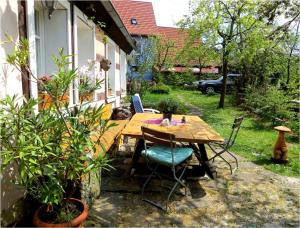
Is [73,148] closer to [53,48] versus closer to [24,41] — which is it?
[24,41]

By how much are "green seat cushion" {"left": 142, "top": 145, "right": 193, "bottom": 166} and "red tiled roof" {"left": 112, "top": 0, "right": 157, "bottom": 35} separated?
20521 mm

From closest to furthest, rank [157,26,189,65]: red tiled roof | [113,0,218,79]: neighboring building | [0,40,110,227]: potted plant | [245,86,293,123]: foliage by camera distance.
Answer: [0,40,110,227]: potted plant < [245,86,293,123]: foliage < [157,26,189,65]: red tiled roof < [113,0,218,79]: neighboring building

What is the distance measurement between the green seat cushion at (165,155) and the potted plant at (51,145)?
44.6 inches

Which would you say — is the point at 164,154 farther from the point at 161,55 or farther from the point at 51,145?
the point at 161,55

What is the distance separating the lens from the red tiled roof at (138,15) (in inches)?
921

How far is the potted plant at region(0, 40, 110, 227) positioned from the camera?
2.10 metres

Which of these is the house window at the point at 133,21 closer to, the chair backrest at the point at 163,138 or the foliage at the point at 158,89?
the foliage at the point at 158,89

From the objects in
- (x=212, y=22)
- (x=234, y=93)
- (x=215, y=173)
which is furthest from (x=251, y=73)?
(x=215, y=173)

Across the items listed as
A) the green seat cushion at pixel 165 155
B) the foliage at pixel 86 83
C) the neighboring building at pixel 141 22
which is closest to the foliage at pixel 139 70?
the neighboring building at pixel 141 22

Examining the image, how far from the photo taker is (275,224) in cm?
291

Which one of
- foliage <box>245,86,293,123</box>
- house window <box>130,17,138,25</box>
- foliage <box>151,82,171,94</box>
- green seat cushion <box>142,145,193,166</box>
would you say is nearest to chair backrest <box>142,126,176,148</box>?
green seat cushion <box>142,145,193,166</box>

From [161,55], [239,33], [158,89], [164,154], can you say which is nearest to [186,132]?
[164,154]

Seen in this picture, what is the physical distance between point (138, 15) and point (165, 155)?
23.4m

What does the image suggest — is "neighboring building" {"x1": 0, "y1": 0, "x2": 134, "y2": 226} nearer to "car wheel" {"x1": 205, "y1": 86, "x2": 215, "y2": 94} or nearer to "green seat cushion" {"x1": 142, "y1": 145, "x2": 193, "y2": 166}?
"green seat cushion" {"x1": 142, "y1": 145, "x2": 193, "y2": 166}
